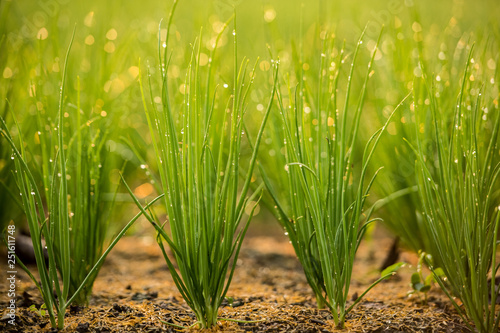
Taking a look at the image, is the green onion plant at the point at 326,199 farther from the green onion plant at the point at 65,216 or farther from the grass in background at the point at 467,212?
the green onion plant at the point at 65,216

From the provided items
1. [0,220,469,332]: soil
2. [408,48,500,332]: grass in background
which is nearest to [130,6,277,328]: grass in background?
[0,220,469,332]: soil

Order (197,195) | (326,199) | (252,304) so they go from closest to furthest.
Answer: (197,195) → (326,199) → (252,304)

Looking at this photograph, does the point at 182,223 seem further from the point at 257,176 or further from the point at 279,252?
the point at 279,252

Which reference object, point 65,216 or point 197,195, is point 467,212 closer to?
point 197,195

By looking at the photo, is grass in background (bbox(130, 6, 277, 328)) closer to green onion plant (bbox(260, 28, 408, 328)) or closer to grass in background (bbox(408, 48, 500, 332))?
green onion plant (bbox(260, 28, 408, 328))

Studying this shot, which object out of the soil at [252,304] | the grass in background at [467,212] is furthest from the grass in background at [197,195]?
the grass in background at [467,212]

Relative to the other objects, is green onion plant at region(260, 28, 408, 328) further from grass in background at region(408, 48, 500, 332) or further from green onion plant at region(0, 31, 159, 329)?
green onion plant at region(0, 31, 159, 329)

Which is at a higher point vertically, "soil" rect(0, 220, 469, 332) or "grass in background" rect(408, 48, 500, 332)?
"grass in background" rect(408, 48, 500, 332)

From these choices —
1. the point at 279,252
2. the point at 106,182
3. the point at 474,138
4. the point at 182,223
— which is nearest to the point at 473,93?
the point at 474,138

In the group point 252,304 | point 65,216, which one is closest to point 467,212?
point 252,304
